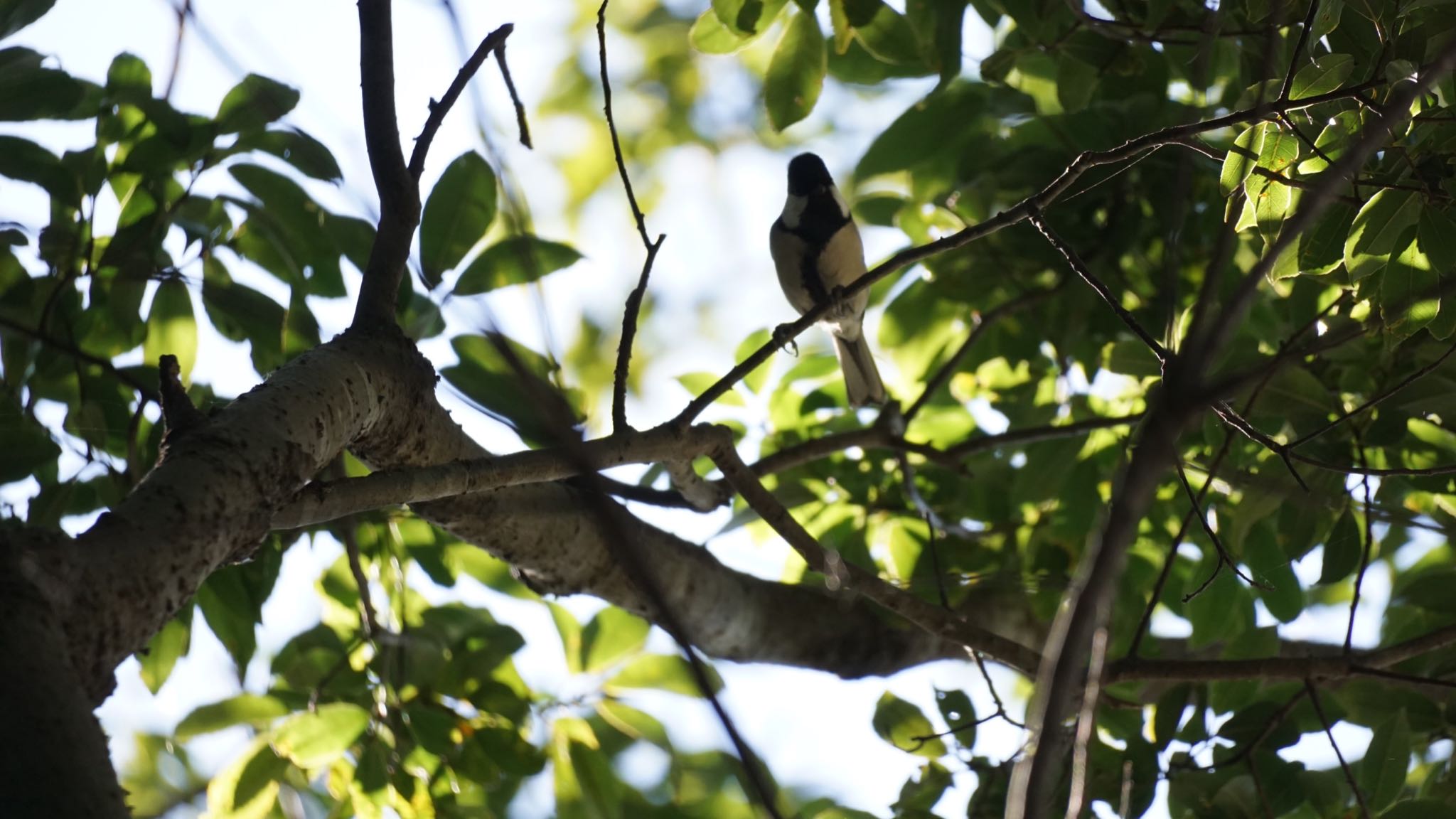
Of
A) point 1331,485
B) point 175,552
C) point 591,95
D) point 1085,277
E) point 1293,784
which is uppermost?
point 591,95

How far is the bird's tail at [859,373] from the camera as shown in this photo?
286cm

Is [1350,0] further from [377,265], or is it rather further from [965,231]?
[377,265]

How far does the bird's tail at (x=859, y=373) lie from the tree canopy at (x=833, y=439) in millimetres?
87

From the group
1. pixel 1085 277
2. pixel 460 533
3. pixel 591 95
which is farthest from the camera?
pixel 591 95

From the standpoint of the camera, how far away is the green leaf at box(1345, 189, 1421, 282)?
4.69 ft

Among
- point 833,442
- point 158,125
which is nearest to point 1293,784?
point 833,442

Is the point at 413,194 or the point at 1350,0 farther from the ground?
the point at 1350,0

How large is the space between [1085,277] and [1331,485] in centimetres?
77

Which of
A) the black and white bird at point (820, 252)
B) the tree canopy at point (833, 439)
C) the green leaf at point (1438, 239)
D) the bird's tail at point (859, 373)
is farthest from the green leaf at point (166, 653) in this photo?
the green leaf at point (1438, 239)

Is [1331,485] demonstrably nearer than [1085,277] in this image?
No

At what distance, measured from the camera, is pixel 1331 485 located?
182 cm

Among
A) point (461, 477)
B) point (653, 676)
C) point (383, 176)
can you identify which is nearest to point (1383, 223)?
point (461, 477)

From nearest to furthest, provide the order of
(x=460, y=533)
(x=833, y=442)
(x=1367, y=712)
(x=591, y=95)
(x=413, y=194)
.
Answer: (x=413, y=194), (x=460, y=533), (x=1367, y=712), (x=833, y=442), (x=591, y=95)

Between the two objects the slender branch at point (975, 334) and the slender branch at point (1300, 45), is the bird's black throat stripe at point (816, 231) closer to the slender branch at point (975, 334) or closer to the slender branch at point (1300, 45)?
the slender branch at point (975, 334)
